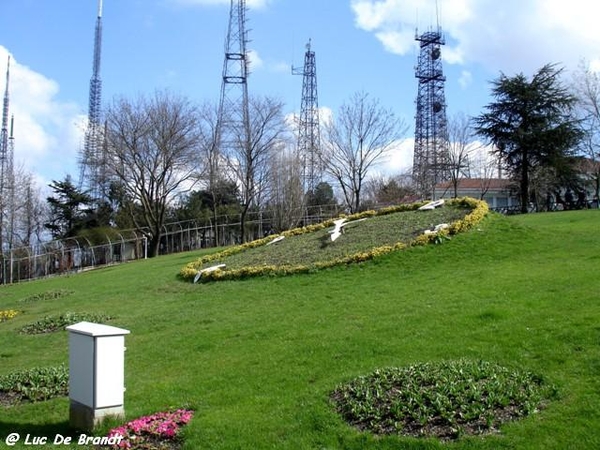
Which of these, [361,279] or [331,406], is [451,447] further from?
[361,279]

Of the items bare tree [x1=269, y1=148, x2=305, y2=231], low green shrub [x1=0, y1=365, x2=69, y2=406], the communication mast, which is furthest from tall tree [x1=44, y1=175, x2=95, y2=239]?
low green shrub [x1=0, y1=365, x2=69, y2=406]

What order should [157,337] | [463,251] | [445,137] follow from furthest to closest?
1. [445,137]
2. [463,251]
3. [157,337]

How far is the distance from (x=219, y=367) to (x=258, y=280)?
757 centimetres

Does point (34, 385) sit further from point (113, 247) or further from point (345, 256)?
point (113, 247)

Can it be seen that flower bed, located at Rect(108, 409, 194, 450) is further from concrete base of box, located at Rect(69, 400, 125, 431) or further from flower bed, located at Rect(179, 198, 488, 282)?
flower bed, located at Rect(179, 198, 488, 282)

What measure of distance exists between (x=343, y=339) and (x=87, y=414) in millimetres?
3543

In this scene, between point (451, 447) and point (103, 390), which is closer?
point (451, 447)

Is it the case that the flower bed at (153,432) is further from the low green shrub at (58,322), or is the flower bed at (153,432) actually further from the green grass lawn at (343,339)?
the low green shrub at (58,322)

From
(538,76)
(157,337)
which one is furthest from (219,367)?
(538,76)

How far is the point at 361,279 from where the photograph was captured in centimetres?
1378

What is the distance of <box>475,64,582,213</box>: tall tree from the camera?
36531 millimetres

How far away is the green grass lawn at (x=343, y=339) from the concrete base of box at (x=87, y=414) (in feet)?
0.51

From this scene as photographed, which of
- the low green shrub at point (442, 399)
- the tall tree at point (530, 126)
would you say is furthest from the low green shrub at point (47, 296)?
the tall tree at point (530, 126)

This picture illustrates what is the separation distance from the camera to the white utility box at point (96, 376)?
6324 mm
